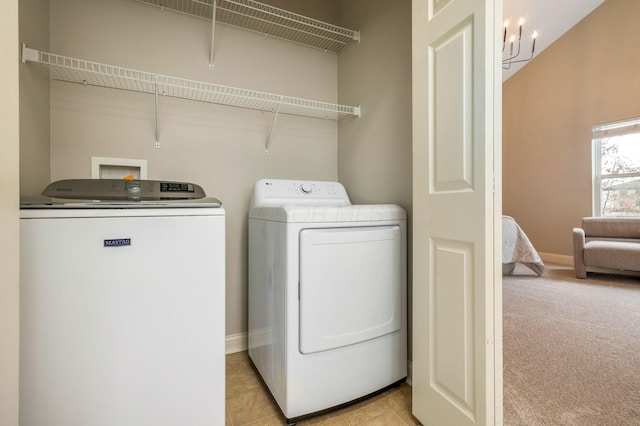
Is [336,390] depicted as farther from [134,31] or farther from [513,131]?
[513,131]

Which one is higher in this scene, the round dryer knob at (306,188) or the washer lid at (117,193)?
the round dryer knob at (306,188)

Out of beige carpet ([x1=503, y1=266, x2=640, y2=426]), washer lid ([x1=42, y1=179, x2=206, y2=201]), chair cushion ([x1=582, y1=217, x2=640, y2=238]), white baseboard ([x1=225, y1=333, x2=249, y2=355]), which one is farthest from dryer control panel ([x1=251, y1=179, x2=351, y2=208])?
chair cushion ([x1=582, y1=217, x2=640, y2=238])

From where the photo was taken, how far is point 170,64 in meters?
1.67

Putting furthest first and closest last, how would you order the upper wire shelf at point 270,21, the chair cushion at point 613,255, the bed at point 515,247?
the bed at point 515,247 → the chair cushion at point 613,255 → the upper wire shelf at point 270,21

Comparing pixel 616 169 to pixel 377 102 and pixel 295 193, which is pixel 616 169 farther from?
pixel 295 193

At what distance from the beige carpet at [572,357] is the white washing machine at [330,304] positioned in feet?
1.90

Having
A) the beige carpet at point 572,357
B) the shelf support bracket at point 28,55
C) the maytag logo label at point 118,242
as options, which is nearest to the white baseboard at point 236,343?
the maytag logo label at point 118,242

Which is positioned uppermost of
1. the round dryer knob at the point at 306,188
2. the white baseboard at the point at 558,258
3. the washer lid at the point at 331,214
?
the round dryer knob at the point at 306,188

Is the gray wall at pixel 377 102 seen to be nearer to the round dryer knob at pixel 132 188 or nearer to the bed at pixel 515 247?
the round dryer knob at pixel 132 188

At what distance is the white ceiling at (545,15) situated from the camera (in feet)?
12.3

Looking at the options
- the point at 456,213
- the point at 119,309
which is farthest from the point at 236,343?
the point at 456,213

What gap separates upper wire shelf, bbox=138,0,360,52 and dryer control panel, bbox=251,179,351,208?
952 mm

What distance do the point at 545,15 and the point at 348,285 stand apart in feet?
16.6

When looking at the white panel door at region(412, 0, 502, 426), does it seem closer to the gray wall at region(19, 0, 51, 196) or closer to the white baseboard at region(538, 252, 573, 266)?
the gray wall at region(19, 0, 51, 196)
